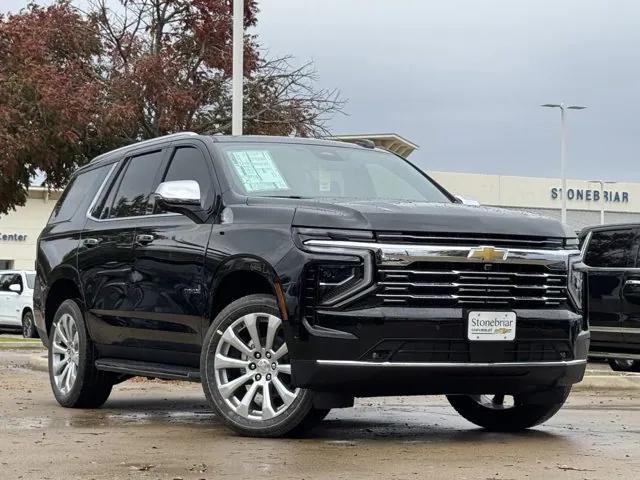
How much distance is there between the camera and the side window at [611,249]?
1519 cm

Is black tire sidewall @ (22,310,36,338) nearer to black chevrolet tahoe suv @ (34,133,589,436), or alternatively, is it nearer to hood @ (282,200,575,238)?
black chevrolet tahoe suv @ (34,133,589,436)

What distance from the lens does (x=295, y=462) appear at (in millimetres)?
6797

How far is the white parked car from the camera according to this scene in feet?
101

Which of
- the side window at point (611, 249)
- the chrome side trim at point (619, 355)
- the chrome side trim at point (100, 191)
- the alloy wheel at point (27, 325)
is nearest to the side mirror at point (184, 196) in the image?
the chrome side trim at point (100, 191)

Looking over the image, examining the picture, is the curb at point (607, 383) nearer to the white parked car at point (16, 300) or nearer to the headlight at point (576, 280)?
the headlight at point (576, 280)

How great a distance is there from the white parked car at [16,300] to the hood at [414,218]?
2317cm

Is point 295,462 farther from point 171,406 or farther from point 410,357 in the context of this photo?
point 171,406

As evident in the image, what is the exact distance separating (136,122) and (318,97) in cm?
291

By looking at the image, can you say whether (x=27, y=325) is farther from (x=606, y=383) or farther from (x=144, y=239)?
(x=144, y=239)

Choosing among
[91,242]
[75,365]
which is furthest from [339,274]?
[75,365]

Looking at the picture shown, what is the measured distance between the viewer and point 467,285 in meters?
7.54

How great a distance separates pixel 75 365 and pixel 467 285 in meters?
3.84

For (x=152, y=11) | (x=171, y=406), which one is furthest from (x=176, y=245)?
(x=152, y=11)

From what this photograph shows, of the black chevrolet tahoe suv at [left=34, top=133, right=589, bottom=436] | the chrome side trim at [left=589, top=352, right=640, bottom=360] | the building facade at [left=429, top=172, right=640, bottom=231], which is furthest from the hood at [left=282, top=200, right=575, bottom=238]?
the building facade at [left=429, top=172, right=640, bottom=231]
